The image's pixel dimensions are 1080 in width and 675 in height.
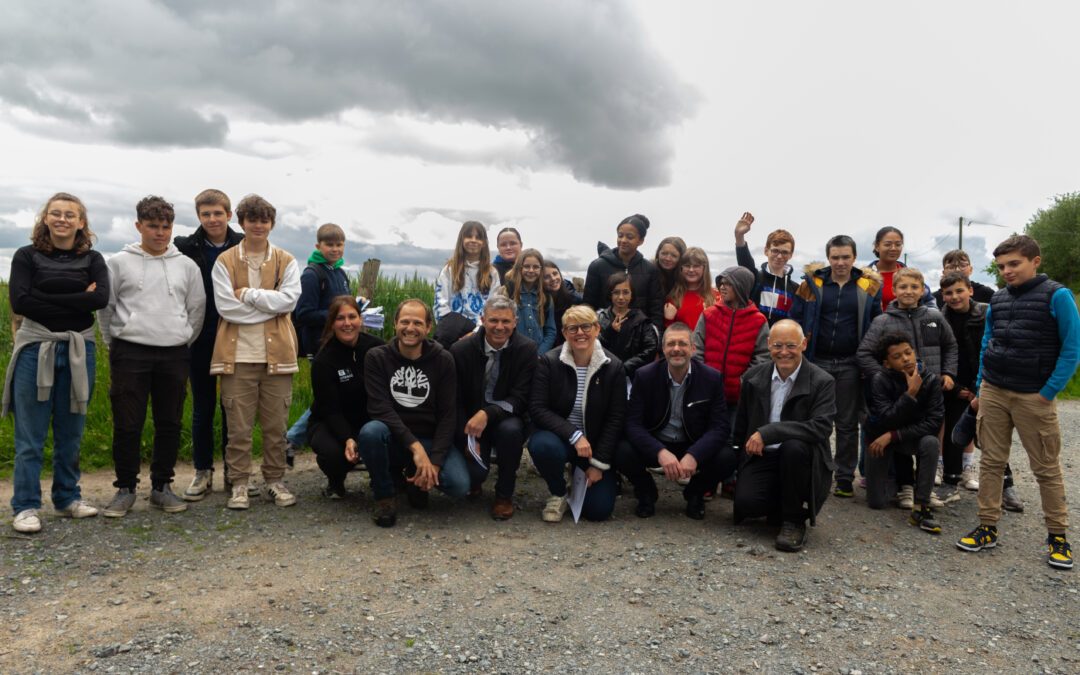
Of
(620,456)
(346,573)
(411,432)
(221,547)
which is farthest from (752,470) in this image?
(221,547)

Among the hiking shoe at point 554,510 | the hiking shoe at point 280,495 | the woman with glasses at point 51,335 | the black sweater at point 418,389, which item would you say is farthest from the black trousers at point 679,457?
the woman with glasses at point 51,335

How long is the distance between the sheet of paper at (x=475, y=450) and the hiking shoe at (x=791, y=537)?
223 cm

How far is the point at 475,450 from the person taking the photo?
5457 mm

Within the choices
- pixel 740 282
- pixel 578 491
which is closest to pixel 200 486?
pixel 578 491

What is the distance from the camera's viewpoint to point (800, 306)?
6.27m

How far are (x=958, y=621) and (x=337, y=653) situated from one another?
3329 mm

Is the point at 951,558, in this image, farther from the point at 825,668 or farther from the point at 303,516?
the point at 303,516

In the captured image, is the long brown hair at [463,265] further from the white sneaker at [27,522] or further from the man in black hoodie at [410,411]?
the white sneaker at [27,522]

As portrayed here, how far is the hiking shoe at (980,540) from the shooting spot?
5.04 m

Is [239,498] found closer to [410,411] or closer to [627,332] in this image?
[410,411]

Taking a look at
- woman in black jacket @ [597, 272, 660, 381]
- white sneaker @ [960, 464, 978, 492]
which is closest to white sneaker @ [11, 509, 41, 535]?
woman in black jacket @ [597, 272, 660, 381]

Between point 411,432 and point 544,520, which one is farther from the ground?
point 411,432

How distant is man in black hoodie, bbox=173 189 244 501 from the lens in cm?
542

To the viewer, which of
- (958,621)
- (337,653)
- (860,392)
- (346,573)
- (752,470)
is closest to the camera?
(337,653)
